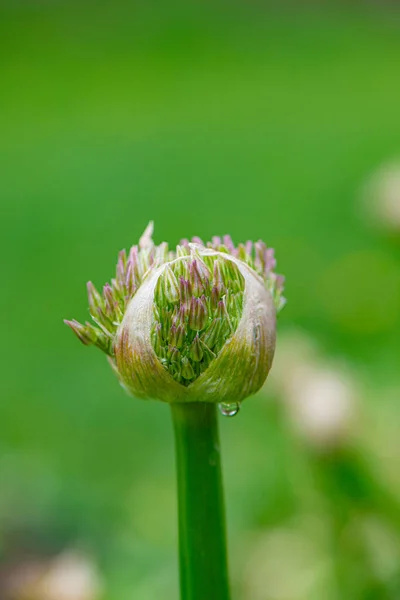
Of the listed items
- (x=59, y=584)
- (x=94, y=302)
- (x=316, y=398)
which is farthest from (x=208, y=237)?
(x=94, y=302)

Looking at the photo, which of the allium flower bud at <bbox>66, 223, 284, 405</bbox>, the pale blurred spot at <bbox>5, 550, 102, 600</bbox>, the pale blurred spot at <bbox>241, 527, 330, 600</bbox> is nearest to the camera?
the allium flower bud at <bbox>66, 223, 284, 405</bbox>

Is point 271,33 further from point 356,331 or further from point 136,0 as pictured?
point 356,331

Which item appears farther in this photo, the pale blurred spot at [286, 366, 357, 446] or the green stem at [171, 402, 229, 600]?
the pale blurred spot at [286, 366, 357, 446]

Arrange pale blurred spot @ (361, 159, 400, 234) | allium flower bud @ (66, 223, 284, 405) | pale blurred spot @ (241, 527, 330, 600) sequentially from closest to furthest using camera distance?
allium flower bud @ (66, 223, 284, 405)
pale blurred spot @ (241, 527, 330, 600)
pale blurred spot @ (361, 159, 400, 234)

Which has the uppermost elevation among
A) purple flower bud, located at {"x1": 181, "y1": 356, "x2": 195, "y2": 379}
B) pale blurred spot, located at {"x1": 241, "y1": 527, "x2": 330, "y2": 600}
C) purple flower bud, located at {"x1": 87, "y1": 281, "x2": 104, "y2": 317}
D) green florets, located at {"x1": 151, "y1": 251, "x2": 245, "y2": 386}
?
pale blurred spot, located at {"x1": 241, "y1": 527, "x2": 330, "y2": 600}

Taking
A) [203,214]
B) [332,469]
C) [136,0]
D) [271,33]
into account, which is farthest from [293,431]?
[136,0]

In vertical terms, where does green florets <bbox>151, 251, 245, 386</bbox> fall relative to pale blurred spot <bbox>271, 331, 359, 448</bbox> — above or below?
below

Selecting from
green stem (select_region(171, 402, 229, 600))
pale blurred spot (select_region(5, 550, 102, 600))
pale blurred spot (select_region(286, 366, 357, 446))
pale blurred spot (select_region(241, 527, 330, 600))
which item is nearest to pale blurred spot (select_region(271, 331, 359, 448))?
pale blurred spot (select_region(286, 366, 357, 446))

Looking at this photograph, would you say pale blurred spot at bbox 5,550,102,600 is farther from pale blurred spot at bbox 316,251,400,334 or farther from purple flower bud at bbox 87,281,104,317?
pale blurred spot at bbox 316,251,400,334
